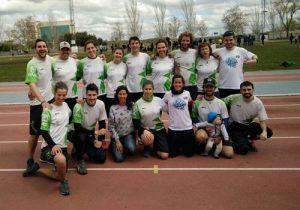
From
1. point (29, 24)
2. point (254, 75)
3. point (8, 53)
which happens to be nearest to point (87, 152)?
point (254, 75)

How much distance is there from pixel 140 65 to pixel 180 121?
128cm

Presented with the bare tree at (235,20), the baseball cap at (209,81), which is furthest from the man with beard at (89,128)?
the bare tree at (235,20)

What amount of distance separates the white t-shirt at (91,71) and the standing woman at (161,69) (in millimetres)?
929

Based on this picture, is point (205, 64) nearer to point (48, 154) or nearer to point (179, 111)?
point (179, 111)

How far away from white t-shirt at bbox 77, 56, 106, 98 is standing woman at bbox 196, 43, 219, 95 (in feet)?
5.86

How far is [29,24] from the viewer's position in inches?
2813

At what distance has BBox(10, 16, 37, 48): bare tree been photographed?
70875mm

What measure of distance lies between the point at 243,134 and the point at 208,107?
2.71 feet

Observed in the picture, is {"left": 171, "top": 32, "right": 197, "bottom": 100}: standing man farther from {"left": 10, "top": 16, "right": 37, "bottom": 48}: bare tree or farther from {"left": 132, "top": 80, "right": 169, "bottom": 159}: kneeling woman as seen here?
{"left": 10, "top": 16, "right": 37, "bottom": 48}: bare tree

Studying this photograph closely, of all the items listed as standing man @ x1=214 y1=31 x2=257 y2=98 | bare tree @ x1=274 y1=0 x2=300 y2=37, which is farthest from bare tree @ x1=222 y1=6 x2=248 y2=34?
standing man @ x1=214 y1=31 x2=257 y2=98

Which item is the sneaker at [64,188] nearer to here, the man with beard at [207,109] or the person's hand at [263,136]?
the man with beard at [207,109]

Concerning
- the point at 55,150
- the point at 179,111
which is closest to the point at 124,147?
the point at 179,111

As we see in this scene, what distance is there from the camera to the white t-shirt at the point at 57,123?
5160 mm

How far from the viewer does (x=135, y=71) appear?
6688 millimetres
